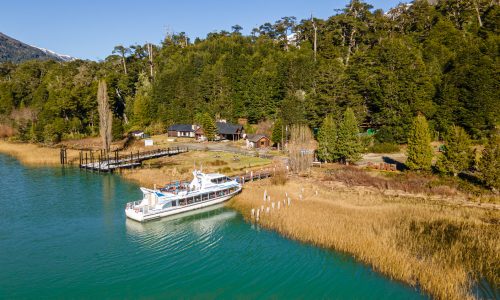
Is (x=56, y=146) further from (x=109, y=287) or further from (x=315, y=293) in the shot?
(x=315, y=293)

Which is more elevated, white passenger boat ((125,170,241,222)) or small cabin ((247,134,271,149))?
small cabin ((247,134,271,149))

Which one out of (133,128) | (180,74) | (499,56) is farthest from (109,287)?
(180,74)

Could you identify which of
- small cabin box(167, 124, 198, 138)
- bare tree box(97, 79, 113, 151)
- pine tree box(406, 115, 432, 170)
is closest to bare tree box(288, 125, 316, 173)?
pine tree box(406, 115, 432, 170)

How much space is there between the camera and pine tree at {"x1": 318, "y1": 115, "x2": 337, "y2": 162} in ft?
203

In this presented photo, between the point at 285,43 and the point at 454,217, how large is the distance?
10845 centimetres

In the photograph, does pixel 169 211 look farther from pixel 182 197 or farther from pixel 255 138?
pixel 255 138

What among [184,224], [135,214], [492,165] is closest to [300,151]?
[184,224]

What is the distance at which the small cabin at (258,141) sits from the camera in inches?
3302

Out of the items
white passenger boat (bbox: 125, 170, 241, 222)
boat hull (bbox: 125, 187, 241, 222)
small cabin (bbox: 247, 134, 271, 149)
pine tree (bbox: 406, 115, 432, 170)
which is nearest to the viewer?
boat hull (bbox: 125, 187, 241, 222)

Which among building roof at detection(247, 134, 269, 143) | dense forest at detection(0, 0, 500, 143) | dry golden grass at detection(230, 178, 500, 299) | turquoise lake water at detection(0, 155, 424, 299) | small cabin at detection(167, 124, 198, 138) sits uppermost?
dense forest at detection(0, 0, 500, 143)

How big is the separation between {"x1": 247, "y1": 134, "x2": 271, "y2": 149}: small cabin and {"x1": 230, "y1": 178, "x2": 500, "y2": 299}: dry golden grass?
3825 cm

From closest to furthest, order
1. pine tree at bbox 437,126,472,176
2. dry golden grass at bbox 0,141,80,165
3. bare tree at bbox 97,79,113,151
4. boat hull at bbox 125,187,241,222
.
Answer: boat hull at bbox 125,187,241,222, pine tree at bbox 437,126,472,176, dry golden grass at bbox 0,141,80,165, bare tree at bbox 97,79,113,151

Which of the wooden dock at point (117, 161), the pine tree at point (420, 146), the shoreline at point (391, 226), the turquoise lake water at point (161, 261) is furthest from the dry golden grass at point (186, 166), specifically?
the pine tree at point (420, 146)

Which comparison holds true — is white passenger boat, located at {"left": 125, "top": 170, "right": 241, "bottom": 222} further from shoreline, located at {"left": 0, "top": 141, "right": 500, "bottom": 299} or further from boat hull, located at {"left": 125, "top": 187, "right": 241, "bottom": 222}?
shoreline, located at {"left": 0, "top": 141, "right": 500, "bottom": 299}
